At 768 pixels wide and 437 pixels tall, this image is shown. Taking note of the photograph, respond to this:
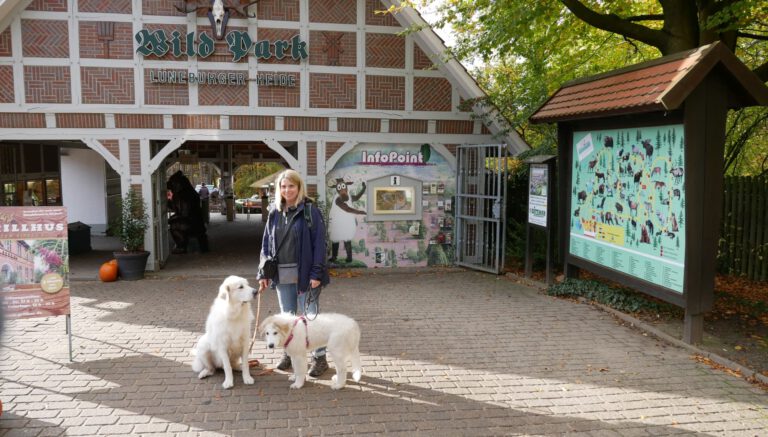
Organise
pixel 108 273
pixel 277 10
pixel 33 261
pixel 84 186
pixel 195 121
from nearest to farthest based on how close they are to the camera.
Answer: pixel 33 261 < pixel 108 273 < pixel 195 121 < pixel 277 10 < pixel 84 186

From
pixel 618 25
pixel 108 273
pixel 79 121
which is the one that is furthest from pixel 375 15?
pixel 108 273

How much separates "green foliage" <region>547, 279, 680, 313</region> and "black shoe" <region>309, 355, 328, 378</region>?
478 centimetres

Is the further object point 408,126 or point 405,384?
point 408,126

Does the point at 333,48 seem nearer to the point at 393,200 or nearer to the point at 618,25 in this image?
the point at 393,200

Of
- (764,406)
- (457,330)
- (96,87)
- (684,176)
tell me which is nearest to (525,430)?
(764,406)

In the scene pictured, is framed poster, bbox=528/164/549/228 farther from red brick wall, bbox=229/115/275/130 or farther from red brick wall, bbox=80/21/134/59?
red brick wall, bbox=80/21/134/59

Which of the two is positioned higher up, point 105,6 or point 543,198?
point 105,6

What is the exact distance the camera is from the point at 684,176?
632cm

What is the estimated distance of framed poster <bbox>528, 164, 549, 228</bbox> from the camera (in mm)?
9992

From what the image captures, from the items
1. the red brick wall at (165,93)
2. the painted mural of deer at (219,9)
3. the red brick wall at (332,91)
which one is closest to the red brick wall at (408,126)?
the red brick wall at (332,91)

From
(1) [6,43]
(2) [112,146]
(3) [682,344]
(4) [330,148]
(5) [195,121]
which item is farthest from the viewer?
(4) [330,148]

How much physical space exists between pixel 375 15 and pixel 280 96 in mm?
2601

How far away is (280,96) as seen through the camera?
11.4 meters

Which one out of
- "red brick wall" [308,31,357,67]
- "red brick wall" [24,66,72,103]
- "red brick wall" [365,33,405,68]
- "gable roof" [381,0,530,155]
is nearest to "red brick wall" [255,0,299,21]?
"red brick wall" [308,31,357,67]
